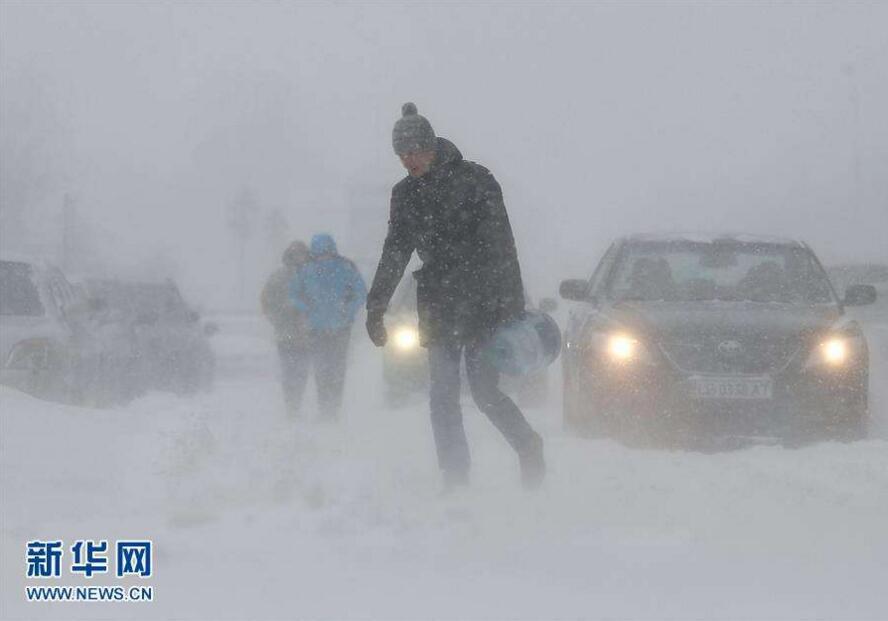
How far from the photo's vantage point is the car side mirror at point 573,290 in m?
9.05

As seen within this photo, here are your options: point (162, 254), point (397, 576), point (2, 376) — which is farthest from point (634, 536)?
point (162, 254)

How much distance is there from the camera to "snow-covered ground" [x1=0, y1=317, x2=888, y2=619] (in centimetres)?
387

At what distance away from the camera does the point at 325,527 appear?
4.84 metres

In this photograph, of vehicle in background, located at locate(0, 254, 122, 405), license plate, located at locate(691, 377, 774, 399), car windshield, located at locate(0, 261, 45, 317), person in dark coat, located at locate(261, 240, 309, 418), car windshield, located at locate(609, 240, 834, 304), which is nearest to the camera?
license plate, located at locate(691, 377, 774, 399)

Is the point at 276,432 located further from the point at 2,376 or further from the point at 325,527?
the point at 325,527

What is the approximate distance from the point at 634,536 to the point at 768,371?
9.25 feet

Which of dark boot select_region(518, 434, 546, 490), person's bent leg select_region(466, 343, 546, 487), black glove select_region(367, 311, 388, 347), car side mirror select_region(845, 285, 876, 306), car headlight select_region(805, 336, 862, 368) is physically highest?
car side mirror select_region(845, 285, 876, 306)

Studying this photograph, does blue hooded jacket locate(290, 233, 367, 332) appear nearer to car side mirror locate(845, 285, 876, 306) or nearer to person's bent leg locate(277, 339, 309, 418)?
person's bent leg locate(277, 339, 309, 418)

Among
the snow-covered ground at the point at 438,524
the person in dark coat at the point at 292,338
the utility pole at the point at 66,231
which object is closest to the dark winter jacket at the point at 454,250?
the snow-covered ground at the point at 438,524

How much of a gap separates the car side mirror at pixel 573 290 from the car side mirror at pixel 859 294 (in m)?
1.67

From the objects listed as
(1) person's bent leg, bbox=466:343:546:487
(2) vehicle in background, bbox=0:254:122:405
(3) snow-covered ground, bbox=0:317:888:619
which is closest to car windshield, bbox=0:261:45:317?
(2) vehicle in background, bbox=0:254:122:405

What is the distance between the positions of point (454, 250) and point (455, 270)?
0.27ft

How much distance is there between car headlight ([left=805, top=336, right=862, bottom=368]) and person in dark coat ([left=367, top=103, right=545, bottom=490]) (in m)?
2.34

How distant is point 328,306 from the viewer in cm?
1037
